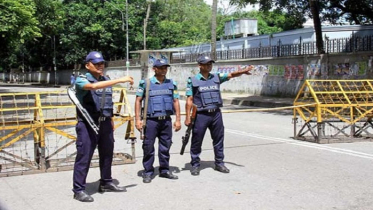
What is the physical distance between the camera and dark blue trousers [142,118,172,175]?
6.38 metres

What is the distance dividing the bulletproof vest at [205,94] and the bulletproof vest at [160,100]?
17.1 inches

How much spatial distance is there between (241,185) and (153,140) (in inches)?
52.6

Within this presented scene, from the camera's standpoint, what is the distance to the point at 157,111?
6.33m

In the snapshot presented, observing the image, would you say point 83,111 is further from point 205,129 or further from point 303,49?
point 303,49

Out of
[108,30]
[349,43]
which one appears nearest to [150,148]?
[349,43]

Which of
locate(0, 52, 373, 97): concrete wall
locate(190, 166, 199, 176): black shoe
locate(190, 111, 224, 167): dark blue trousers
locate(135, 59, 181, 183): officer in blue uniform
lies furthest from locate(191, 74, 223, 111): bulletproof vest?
locate(0, 52, 373, 97): concrete wall

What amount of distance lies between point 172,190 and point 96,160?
243cm

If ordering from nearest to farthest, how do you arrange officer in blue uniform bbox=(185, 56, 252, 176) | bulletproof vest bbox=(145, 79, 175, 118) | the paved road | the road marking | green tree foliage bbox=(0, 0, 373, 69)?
the paved road
bulletproof vest bbox=(145, 79, 175, 118)
officer in blue uniform bbox=(185, 56, 252, 176)
the road marking
green tree foliage bbox=(0, 0, 373, 69)

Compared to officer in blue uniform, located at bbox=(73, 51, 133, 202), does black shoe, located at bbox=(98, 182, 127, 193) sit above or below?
below

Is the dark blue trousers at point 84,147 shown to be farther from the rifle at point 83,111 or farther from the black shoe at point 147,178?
the black shoe at point 147,178

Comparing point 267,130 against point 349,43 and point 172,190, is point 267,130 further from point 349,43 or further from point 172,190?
point 349,43

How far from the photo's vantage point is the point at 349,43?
2031 centimetres

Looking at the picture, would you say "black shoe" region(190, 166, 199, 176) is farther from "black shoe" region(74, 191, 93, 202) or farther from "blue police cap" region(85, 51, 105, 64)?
"blue police cap" region(85, 51, 105, 64)

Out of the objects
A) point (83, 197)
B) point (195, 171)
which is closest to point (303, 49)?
point (195, 171)
